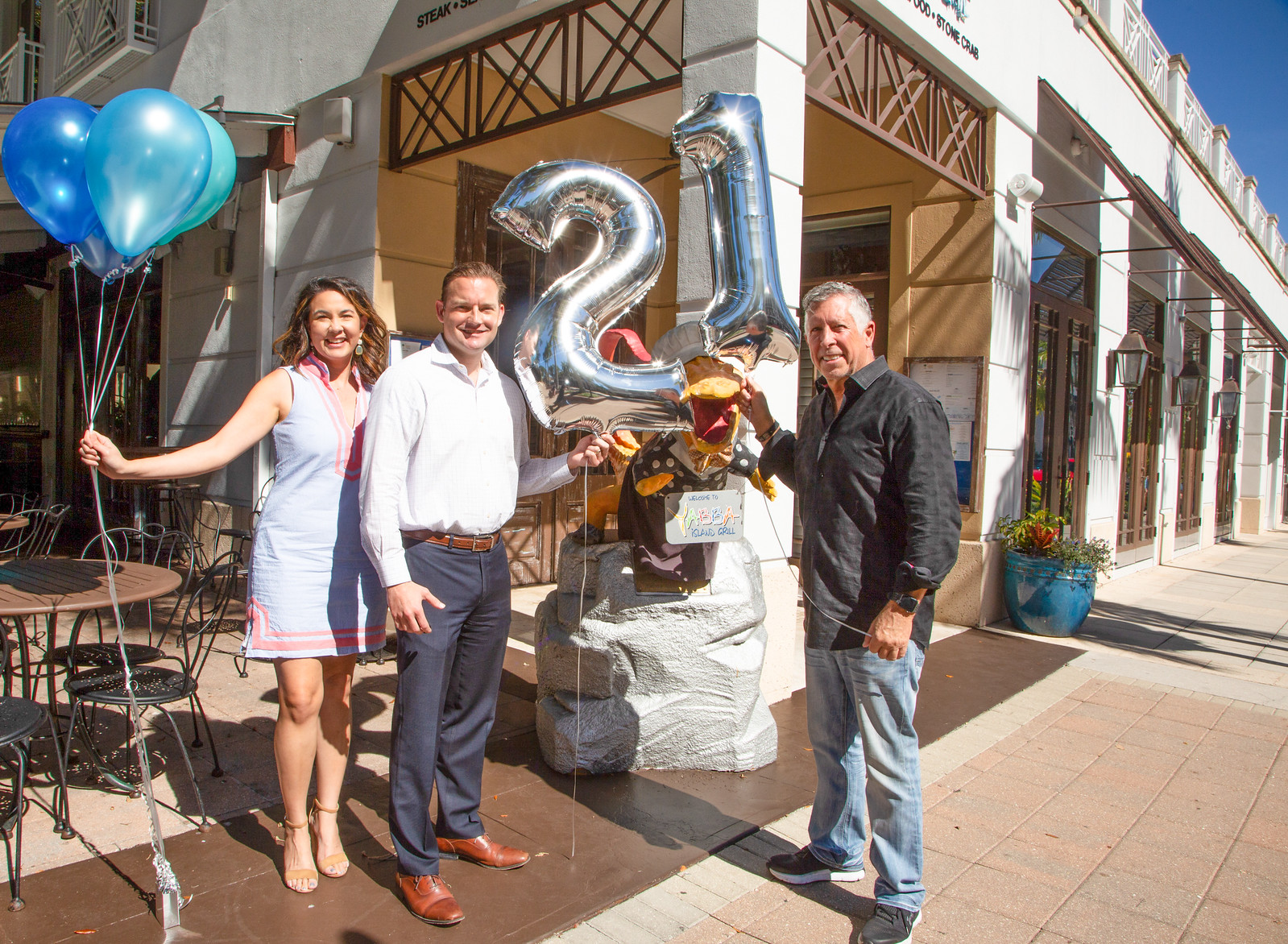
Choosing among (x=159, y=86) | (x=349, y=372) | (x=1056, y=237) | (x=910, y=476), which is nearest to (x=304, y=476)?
(x=349, y=372)

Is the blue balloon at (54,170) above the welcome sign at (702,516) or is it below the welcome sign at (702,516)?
above

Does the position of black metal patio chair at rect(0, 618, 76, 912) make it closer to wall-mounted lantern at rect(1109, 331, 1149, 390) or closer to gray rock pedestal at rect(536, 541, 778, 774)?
gray rock pedestal at rect(536, 541, 778, 774)

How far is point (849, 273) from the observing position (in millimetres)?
7473

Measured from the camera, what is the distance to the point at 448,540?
243cm

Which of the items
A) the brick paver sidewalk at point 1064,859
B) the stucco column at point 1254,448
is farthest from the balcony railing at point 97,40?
the stucco column at point 1254,448

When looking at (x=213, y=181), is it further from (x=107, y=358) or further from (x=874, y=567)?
(x=107, y=358)

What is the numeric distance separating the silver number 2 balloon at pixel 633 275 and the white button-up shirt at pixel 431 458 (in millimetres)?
178

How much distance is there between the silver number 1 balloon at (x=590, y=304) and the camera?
241 cm

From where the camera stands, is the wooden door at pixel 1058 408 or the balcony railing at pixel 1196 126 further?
the balcony railing at pixel 1196 126

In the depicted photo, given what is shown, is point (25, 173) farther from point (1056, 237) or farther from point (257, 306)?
point (1056, 237)

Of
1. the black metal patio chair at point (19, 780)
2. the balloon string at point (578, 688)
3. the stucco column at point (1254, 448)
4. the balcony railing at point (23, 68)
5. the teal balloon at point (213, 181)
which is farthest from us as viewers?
the stucco column at point (1254, 448)

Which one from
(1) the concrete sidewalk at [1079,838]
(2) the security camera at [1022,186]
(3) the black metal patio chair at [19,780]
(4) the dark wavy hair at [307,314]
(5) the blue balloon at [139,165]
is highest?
(2) the security camera at [1022,186]

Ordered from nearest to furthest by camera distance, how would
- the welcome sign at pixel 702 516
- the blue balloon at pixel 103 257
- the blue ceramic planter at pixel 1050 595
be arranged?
1. the welcome sign at pixel 702 516
2. the blue balloon at pixel 103 257
3. the blue ceramic planter at pixel 1050 595

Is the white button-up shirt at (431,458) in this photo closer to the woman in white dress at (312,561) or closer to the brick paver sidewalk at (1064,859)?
the woman in white dress at (312,561)
